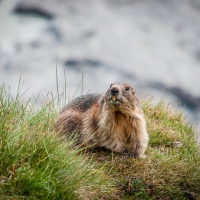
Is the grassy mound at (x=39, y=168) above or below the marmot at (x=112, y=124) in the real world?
below

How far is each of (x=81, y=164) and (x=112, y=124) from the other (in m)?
1.29

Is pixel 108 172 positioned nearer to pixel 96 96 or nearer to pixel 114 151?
pixel 114 151

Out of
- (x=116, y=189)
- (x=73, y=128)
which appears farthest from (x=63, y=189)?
(x=73, y=128)

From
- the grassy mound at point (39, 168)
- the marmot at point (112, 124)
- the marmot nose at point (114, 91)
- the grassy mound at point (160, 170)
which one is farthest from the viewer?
the marmot at point (112, 124)

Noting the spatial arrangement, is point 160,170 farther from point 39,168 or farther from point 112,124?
point 39,168

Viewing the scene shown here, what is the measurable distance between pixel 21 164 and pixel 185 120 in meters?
4.28

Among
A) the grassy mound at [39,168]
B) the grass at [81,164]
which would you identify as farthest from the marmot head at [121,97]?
the grassy mound at [39,168]

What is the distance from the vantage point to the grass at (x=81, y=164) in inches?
221

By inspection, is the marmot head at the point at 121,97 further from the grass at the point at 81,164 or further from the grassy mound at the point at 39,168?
the grassy mound at the point at 39,168

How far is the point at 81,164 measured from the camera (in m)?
6.18

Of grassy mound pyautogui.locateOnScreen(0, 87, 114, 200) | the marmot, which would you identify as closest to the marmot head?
the marmot

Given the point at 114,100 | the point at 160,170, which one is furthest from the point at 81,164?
the point at 160,170

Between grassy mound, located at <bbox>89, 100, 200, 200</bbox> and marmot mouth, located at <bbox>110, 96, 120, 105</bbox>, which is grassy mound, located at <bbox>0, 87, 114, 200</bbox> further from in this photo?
marmot mouth, located at <bbox>110, 96, 120, 105</bbox>

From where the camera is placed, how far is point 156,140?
818 centimetres
